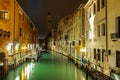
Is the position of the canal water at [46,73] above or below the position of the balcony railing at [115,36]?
below

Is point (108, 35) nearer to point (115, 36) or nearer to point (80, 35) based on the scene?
point (115, 36)

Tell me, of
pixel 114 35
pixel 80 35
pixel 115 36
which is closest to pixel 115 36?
pixel 115 36

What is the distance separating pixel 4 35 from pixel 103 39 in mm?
14292

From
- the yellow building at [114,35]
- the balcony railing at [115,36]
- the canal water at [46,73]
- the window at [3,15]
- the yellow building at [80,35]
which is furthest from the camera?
the yellow building at [80,35]

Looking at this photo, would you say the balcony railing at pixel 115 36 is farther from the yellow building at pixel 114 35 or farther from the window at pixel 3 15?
the window at pixel 3 15

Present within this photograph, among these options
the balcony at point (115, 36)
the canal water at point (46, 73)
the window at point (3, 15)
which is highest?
the window at point (3, 15)

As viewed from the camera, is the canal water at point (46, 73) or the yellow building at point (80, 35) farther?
the yellow building at point (80, 35)

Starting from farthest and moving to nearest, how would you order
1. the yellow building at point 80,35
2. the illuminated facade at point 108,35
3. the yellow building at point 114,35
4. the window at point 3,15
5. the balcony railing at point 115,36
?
the yellow building at point 80,35
the window at point 3,15
the illuminated facade at point 108,35
the yellow building at point 114,35
the balcony railing at point 115,36

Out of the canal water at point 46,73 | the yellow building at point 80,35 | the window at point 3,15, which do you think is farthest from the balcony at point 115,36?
the window at point 3,15

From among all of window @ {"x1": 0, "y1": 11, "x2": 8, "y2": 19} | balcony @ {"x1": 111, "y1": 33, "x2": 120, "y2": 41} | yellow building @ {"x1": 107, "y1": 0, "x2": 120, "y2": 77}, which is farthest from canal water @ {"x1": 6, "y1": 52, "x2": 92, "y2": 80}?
window @ {"x1": 0, "y1": 11, "x2": 8, "y2": 19}

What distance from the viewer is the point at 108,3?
77.4 feet

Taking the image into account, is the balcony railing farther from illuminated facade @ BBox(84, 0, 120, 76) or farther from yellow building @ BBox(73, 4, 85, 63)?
yellow building @ BBox(73, 4, 85, 63)

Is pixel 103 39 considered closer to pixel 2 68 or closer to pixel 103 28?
pixel 103 28

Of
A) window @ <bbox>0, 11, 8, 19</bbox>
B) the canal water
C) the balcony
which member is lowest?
the canal water
